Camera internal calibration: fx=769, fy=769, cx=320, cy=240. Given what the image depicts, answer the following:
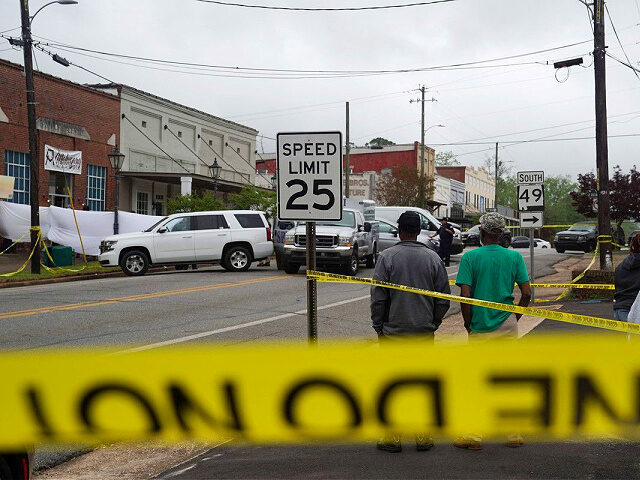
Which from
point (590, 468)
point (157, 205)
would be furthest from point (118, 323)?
point (157, 205)

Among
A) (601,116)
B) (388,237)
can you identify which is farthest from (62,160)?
(601,116)

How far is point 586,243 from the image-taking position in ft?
125

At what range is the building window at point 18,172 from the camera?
29.0 metres

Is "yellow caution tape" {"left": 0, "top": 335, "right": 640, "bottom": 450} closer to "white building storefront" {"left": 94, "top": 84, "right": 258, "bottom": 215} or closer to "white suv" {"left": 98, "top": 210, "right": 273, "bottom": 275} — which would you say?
"white suv" {"left": 98, "top": 210, "right": 273, "bottom": 275}

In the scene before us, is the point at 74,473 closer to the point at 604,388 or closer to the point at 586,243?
the point at 604,388

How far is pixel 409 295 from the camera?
589 cm

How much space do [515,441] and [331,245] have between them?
15484 millimetres

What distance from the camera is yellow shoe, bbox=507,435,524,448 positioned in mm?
5797

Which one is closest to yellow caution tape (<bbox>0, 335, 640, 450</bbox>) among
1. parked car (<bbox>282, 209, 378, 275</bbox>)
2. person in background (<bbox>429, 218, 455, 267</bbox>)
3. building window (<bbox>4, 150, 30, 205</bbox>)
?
parked car (<bbox>282, 209, 378, 275</bbox>)

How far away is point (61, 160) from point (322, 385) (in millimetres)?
30467

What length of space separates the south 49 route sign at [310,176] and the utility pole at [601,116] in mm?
12896

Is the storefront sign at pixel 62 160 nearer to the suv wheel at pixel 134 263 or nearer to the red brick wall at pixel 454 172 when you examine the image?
the suv wheel at pixel 134 263

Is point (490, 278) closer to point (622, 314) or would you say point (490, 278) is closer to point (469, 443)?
point (469, 443)

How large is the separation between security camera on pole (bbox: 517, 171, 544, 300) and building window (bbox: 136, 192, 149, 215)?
80.9 ft
